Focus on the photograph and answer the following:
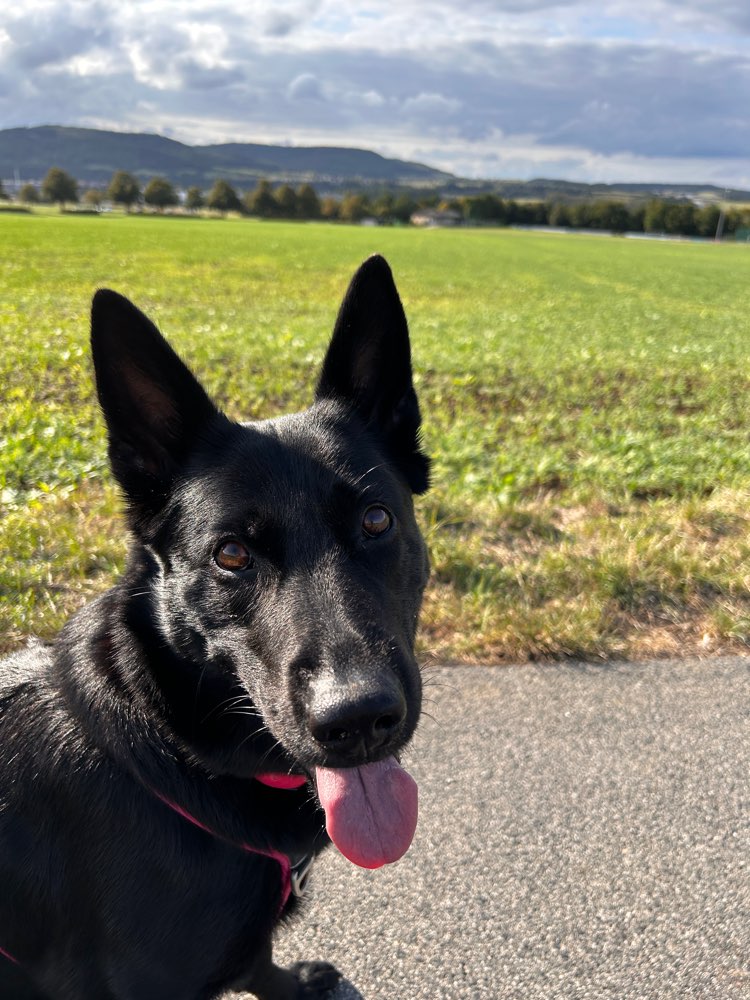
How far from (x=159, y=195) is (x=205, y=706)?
160 metres

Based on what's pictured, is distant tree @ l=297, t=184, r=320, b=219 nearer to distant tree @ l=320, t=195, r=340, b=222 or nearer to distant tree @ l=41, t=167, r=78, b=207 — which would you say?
distant tree @ l=320, t=195, r=340, b=222

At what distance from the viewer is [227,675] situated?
7.25 feet

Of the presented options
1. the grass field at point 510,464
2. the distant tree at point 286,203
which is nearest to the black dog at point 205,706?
the grass field at point 510,464

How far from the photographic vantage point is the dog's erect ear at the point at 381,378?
2534mm

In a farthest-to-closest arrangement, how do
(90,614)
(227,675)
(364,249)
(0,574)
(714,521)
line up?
(364,249)
(714,521)
(0,574)
(90,614)
(227,675)

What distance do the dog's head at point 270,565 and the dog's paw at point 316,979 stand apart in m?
0.68

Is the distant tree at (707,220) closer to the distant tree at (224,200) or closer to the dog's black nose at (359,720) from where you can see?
the distant tree at (224,200)

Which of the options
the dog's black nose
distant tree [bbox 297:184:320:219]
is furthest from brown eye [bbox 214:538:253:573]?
distant tree [bbox 297:184:320:219]

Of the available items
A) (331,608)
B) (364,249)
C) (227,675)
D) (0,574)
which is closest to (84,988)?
(227,675)

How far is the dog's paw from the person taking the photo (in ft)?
7.61

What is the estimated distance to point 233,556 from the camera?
220 cm

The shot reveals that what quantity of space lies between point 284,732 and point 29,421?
5.90m

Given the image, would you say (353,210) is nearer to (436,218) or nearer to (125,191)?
(436,218)

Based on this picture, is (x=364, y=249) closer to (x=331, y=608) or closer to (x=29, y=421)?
(x=29, y=421)
